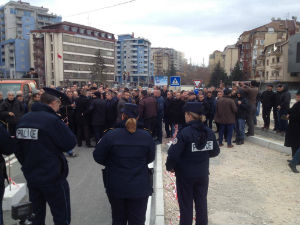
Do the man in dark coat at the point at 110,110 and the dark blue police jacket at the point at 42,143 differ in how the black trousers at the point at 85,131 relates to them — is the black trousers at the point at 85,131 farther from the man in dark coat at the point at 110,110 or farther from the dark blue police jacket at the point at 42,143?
the dark blue police jacket at the point at 42,143

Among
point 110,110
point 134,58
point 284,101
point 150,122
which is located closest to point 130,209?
point 110,110

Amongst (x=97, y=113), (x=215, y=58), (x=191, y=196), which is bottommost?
(x=191, y=196)

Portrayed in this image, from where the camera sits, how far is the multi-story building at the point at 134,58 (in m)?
130

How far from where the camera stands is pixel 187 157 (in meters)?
3.74

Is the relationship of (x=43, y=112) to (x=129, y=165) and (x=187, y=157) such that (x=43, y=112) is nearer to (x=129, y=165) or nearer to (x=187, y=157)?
(x=129, y=165)

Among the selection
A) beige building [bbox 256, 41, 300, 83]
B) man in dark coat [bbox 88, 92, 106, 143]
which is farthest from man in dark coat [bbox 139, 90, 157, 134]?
beige building [bbox 256, 41, 300, 83]

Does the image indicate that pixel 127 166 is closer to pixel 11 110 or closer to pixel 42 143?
pixel 42 143

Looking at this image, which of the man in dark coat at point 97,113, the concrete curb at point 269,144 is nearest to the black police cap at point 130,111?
the man in dark coat at point 97,113

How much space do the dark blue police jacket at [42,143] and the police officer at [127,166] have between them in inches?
18.5

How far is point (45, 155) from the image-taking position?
3178 mm

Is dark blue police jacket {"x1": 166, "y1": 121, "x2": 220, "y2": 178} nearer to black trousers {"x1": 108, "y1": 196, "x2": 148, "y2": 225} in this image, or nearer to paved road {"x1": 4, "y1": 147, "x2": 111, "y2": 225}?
black trousers {"x1": 108, "y1": 196, "x2": 148, "y2": 225}

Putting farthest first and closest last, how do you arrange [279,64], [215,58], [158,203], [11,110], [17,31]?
[215,58] → [17,31] → [279,64] → [11,110] → [158,203]

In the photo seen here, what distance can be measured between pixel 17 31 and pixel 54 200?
4363 inches

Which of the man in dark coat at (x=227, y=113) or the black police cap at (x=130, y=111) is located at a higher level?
the black police cap at (x=130, y=111)
